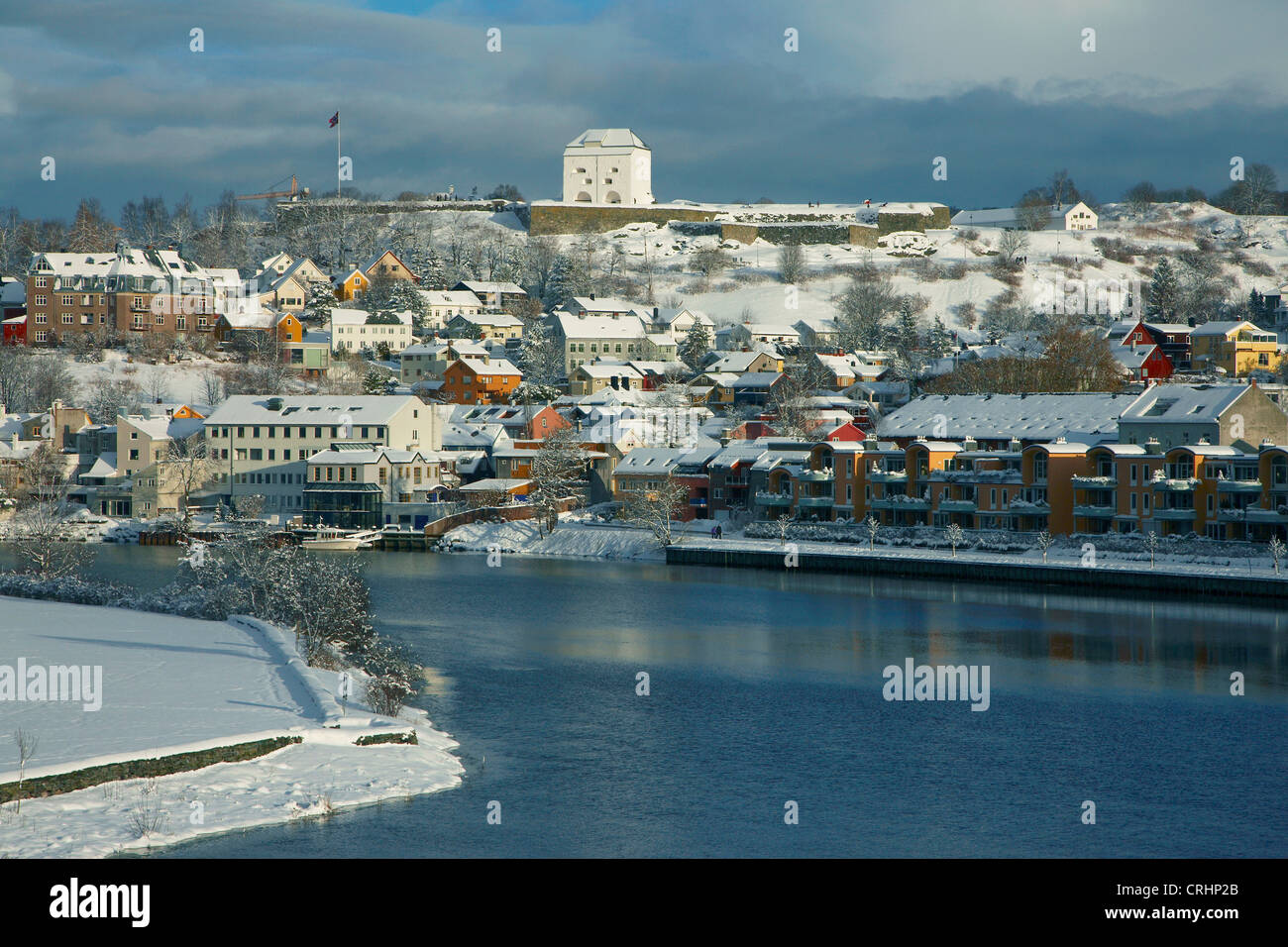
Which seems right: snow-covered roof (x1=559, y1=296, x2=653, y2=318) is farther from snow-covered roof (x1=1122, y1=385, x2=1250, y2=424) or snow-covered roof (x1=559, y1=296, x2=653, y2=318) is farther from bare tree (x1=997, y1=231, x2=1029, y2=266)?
snow-covered roof (x1=1122, y1=385, x2=1250, y2=424)

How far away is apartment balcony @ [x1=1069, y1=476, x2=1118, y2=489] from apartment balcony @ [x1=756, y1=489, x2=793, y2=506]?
759 cm

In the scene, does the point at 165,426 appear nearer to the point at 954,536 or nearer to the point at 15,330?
the point at 15,330

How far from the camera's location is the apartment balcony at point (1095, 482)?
3170 centimetres

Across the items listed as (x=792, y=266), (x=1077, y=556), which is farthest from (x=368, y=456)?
(x=792, y=266)

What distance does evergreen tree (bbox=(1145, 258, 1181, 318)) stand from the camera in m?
66.4

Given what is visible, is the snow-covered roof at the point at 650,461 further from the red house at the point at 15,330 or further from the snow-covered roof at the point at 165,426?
the red house at the point at 15,330

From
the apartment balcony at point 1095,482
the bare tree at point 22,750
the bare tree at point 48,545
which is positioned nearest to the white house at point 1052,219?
the apartment balcony at point 1095,482

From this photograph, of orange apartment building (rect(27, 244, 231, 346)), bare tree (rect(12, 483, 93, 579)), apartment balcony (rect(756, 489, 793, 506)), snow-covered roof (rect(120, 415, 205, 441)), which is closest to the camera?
bare tree (rect(12, 483, 93, 579))

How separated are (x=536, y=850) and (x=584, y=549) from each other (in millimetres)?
24245

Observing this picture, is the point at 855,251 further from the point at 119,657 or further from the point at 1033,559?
the point at 119,657

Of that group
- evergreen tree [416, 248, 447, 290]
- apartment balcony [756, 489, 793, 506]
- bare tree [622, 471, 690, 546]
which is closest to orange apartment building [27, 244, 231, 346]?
evergreen tree [416, 248, 447, 290]

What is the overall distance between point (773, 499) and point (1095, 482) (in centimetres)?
845

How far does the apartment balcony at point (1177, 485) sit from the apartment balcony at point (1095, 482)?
49.5 inches

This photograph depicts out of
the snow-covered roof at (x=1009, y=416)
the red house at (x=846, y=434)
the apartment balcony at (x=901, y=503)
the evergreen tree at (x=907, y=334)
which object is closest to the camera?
the apartment balcony at (x=901, y=503)
